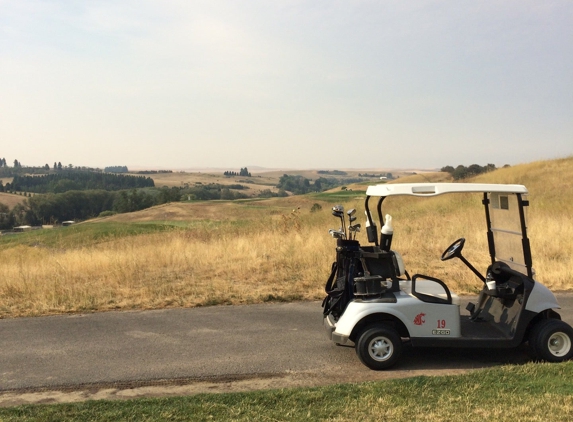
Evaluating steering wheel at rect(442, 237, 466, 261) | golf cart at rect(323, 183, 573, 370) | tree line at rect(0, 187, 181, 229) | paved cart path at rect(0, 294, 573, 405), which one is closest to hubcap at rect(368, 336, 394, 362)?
golf cart at rect(323, 183, 573, 370)

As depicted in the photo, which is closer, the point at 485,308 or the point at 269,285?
the point at 485,308

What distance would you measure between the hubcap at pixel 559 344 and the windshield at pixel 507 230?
2.32 feet

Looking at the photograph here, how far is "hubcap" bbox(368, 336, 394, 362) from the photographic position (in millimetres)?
5211

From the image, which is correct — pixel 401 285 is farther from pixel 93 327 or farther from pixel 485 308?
pixel 93 327

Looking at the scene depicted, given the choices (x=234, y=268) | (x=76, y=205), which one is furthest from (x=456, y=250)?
(x=76, y=205)

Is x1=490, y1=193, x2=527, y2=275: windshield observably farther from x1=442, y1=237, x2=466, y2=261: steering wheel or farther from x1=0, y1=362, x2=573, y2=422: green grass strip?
x1=0, y1=362, x2=573, y2=422: green grass strip

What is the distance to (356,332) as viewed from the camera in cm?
531

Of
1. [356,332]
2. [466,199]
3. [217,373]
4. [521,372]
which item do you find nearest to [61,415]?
[217,373]

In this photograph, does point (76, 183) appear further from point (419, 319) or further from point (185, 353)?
point (419, 319)

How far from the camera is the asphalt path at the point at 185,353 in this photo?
5.12 m

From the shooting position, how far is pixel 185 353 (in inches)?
231

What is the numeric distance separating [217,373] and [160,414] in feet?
4.06

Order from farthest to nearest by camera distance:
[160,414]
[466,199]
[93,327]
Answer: [466,199], [93,327], [160,414]

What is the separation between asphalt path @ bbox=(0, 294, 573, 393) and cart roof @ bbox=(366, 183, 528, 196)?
1812 mm
